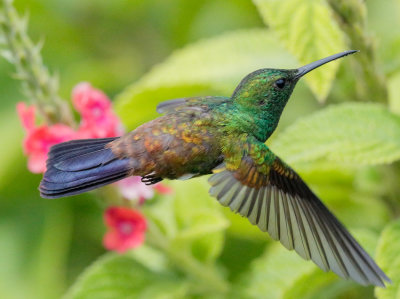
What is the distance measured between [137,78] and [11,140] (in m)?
0.66

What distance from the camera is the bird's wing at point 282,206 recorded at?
1.31 meters

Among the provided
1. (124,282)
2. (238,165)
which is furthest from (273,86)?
(124,282)

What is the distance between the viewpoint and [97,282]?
6.12ft

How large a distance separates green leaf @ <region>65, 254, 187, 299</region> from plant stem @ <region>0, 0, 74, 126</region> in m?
0.47

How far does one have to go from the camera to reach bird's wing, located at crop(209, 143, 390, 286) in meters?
1.31

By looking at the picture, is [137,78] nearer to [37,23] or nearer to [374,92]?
[37,23]

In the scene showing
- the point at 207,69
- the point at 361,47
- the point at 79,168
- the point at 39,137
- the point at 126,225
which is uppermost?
the point at 207,69

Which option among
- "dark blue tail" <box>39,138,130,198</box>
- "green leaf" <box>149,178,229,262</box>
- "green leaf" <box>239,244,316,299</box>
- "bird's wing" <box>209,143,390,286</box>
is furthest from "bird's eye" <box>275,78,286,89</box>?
Result: "green leaf" <box>239,244,316,299</box>

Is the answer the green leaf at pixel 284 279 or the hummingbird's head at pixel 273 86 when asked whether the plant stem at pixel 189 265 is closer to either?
the green leaf at pixel 284 279

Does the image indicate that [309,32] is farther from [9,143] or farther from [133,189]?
[9,143]

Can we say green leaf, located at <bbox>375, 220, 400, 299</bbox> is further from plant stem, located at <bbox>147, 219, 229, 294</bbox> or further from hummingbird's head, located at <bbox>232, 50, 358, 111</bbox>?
plant stem, located at <bbox>147, 219, 229, 294</bbox>

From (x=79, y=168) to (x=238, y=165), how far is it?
13.7 inches

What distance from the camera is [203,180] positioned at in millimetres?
2211

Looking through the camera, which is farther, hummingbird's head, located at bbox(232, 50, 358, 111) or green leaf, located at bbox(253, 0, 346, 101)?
green leaf, located at bbox(253, 0, 346, 101)
